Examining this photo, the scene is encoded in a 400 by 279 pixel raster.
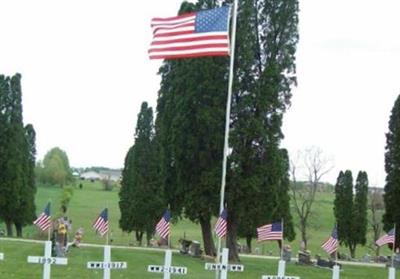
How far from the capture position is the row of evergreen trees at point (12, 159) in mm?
43719

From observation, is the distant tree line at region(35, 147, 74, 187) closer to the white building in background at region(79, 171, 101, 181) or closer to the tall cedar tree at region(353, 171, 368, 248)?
the tall cedar tree at region(353, 171, 368, 248)

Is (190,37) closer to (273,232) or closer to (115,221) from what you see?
(273,232)

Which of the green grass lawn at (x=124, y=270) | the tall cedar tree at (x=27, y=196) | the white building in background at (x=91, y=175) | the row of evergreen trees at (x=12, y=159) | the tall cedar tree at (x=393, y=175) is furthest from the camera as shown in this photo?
the white building in background at (x=91, y=175)

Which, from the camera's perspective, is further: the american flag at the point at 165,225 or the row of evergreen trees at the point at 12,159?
the row of evergreen trees at the point at 12,159

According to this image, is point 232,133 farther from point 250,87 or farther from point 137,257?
point 137,257

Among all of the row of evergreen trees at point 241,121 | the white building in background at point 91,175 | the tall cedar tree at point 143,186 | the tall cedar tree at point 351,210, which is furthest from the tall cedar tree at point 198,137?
the white building in background at point 91,175

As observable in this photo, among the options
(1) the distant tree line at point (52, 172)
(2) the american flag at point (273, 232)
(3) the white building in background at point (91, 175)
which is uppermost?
(3) the white building in background at point (91, 175)

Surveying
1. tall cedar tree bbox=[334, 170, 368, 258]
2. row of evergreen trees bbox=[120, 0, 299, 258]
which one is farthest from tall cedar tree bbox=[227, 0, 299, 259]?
tall cedar tree bbox=[334, 170, 368, 258]

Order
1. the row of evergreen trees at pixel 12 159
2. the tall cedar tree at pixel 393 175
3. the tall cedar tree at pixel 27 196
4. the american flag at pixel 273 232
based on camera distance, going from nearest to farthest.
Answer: the american flag at pixel 273 232, the tall cedar tree at pixel 393 175, the row of evergreen trees at pixel 12 159, the tall cedar tree at pixel 27 196

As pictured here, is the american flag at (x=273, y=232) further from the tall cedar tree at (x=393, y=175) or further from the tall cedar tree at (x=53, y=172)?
the tall cedar tree at (x=53, y=172)

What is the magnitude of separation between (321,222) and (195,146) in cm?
5127

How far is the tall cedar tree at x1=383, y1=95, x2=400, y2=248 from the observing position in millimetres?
38969

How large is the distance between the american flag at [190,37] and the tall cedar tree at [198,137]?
9.79 m

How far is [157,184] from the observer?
146 feet
